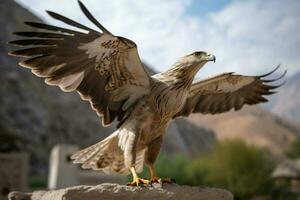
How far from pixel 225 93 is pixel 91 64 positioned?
1.80m

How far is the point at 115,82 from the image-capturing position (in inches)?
172

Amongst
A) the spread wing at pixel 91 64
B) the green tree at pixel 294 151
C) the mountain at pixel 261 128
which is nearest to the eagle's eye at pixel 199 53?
the spread wing at pixel 91 64

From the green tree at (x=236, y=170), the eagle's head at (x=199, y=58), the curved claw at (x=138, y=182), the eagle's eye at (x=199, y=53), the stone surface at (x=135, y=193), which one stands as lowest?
the green tree at (x=236, y=170)

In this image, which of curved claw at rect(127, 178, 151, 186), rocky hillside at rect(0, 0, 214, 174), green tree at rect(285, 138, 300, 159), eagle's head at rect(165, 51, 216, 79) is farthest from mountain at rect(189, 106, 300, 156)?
curved claw at rect(127, 178, 151, 186)

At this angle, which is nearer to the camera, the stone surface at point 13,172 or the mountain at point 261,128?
the stone surface at point 13,172

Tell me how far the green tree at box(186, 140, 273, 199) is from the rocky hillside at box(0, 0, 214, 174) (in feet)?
31.0

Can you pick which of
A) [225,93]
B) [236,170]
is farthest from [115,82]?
[236,170]

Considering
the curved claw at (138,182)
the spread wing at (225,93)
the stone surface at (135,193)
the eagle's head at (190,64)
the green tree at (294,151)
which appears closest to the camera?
the stone surface at (135,193)

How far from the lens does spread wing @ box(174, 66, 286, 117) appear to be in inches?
202

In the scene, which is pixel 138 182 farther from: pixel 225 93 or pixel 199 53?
pixel 225 93

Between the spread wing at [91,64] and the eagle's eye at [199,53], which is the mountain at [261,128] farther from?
the eagle's eye at [199,53]

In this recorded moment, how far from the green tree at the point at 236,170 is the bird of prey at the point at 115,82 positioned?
22.2 meters

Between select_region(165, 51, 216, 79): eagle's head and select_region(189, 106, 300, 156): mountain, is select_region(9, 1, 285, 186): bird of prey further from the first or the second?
select_region(189, 106, 300, 156): mountain

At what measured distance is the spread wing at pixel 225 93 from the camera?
514 centimetres
